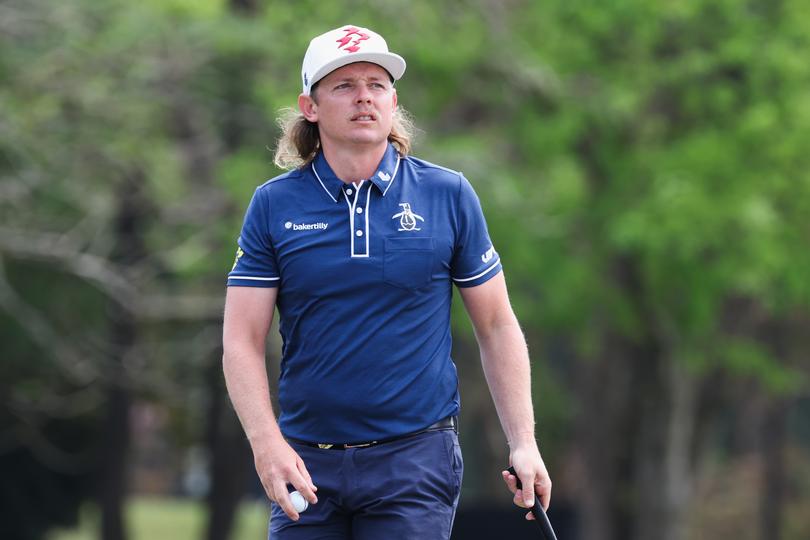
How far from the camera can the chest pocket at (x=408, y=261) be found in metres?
4.13

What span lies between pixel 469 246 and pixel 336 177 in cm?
40

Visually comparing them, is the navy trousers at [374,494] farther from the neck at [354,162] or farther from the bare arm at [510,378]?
the neck at [354,162]

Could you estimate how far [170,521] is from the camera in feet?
164

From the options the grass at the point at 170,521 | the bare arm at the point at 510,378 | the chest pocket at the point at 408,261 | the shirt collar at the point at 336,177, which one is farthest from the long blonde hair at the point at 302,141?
the grass at the point at 170,521

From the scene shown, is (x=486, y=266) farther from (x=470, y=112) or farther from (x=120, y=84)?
(x=470, y=112)

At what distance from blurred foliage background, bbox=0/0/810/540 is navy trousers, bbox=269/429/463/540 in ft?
41.6

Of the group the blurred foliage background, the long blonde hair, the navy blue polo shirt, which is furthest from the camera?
the blurred foliage background

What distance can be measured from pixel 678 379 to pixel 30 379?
10596mm

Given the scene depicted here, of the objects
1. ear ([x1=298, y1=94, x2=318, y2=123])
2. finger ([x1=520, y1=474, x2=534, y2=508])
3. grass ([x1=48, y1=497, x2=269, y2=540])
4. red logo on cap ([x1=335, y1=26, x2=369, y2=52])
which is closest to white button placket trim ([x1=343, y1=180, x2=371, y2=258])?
ear ([x1=298, y1=94, x2=318, y2=123])

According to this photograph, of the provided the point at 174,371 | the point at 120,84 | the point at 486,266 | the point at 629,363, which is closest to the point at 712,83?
the point at 629,363

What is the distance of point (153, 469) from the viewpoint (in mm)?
70375

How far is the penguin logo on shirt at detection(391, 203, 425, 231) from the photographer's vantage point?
4176 millimetres

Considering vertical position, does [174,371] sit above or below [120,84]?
below

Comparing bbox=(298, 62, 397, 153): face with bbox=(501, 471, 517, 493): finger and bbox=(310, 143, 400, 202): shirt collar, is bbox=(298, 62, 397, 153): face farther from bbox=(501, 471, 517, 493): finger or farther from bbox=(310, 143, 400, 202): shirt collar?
bbox=(501, 471, 517, 493): finger
